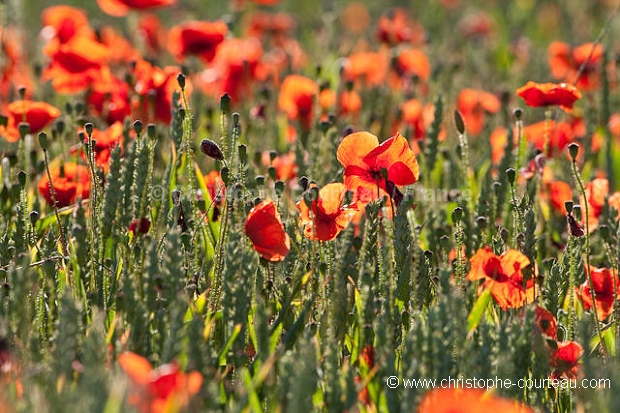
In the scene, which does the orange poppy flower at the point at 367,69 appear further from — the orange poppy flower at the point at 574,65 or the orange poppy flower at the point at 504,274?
the orange poppy flower at the point at 504,274

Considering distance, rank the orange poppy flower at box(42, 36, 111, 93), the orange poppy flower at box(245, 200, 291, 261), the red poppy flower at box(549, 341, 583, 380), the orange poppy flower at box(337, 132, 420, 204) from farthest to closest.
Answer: the orange poppy flower at box(42, 36, 111, 93) → the orange poppy flower at box(337, 132, 420, 204) → the orange poppy flower at box(245, 200, 291, 261) → the red poppy flower at box(549, 341, 583, 380)

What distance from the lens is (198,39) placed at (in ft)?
11.3

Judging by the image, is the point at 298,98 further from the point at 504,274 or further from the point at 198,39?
the point at 504,274

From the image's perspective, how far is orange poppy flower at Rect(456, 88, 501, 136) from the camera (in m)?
3.68

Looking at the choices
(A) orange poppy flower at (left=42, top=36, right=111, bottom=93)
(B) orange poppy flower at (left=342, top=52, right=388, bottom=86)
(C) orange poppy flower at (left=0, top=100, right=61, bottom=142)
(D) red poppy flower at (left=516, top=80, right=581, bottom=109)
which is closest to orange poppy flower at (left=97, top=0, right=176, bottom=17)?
(A) orange poppy flower at (left=42, top=36, right=111, bottom=93)

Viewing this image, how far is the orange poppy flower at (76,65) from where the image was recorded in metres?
3.13

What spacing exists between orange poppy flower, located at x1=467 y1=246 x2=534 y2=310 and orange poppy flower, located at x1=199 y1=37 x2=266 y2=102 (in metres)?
1.74

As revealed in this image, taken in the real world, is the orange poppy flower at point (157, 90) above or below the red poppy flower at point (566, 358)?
above

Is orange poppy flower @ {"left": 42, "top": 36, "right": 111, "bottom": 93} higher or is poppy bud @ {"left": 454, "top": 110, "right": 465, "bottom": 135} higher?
orange poppy flower @ {"left": 42, "top": 36, "right": 111, "bottom": 93}

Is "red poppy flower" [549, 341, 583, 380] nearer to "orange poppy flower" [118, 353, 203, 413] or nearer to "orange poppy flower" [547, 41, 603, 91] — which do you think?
"orange poppy flower" [118, 353, 203, 413]

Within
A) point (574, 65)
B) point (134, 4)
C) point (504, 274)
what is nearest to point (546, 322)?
point (504, 274)

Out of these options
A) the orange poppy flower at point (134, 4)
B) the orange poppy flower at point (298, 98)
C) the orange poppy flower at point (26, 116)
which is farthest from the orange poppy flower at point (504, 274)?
the orange poppy flower at point (134, 4)

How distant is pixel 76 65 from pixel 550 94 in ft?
5.00

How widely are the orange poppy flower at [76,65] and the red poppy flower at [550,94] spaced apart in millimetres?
1423
